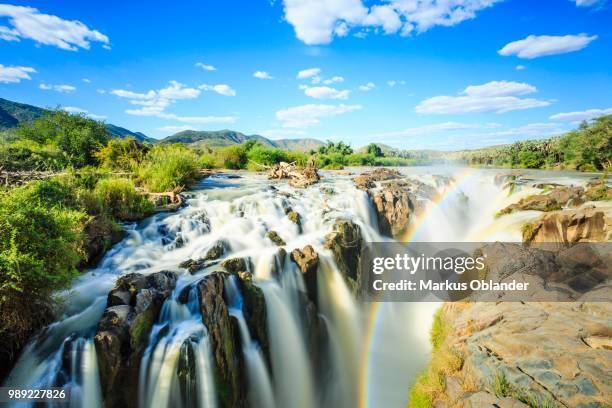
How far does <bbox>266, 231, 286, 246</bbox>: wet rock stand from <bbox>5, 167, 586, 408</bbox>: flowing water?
0.24m

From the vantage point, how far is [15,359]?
15.3ft

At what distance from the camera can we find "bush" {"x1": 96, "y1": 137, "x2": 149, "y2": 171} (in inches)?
578

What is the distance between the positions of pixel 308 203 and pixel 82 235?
329 inches

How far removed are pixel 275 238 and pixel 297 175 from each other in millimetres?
9871

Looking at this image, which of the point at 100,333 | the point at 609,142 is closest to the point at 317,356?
the point at 100,333

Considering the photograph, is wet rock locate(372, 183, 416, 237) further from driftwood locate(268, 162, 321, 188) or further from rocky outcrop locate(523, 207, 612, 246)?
rocky outcrop locate(523, 207, 612, 246)

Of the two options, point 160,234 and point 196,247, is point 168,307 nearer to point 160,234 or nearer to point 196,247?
point 196,247

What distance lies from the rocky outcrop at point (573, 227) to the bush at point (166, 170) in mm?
13997

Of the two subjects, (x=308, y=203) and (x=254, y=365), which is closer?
(x=254, y=365)

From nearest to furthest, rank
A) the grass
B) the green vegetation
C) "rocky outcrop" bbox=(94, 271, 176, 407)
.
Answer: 1. "rocky outcrop" bbox=(94, 271, 176, 407)
2. the grass
3. the green vegetation

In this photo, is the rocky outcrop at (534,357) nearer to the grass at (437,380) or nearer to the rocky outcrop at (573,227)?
the grass at (437,380)

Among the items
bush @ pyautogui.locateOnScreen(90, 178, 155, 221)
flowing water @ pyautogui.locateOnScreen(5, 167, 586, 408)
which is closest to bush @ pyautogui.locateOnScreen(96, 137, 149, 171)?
flowing water @ pyautogui.locateOnScreen(5, 167, 586, 408)

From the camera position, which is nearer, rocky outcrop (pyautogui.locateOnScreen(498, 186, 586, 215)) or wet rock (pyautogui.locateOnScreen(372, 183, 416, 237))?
rocky outcrop (pyautogui.locateOnScreen(498, 186, 586, 215))

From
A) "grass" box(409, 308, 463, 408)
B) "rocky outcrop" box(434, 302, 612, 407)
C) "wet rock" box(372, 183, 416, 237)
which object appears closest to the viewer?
"rocky outcrop" box(434, 302, 612, 407)
